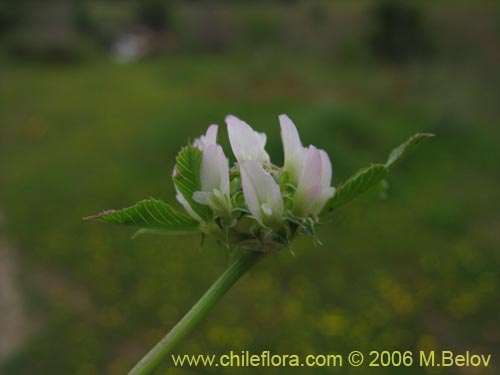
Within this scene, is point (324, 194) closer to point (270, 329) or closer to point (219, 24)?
point (270, 329)

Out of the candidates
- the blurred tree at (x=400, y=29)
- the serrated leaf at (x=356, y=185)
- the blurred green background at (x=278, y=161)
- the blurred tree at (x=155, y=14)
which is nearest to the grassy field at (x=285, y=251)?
the blurred green background at (x=278, y=161)

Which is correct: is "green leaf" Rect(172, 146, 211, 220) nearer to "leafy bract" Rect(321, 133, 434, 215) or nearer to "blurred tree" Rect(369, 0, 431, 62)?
"leafy bract" Rect(321, 133, 434, 215)

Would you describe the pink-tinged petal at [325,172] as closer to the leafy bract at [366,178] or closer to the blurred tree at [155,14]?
the leafy bract at [366,178]

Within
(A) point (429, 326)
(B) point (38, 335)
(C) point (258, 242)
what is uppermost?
(C) point (258, 242)

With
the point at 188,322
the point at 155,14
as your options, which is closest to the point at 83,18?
the point at 155,14

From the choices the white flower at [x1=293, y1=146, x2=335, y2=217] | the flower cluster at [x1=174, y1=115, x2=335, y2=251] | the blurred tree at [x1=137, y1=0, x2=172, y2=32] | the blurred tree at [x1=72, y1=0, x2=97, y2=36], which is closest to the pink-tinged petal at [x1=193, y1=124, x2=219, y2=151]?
the flower cluster at [x1=174, y1=115, x2=335, y2=251]

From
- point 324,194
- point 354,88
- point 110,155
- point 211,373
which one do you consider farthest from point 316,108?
point 324,194
